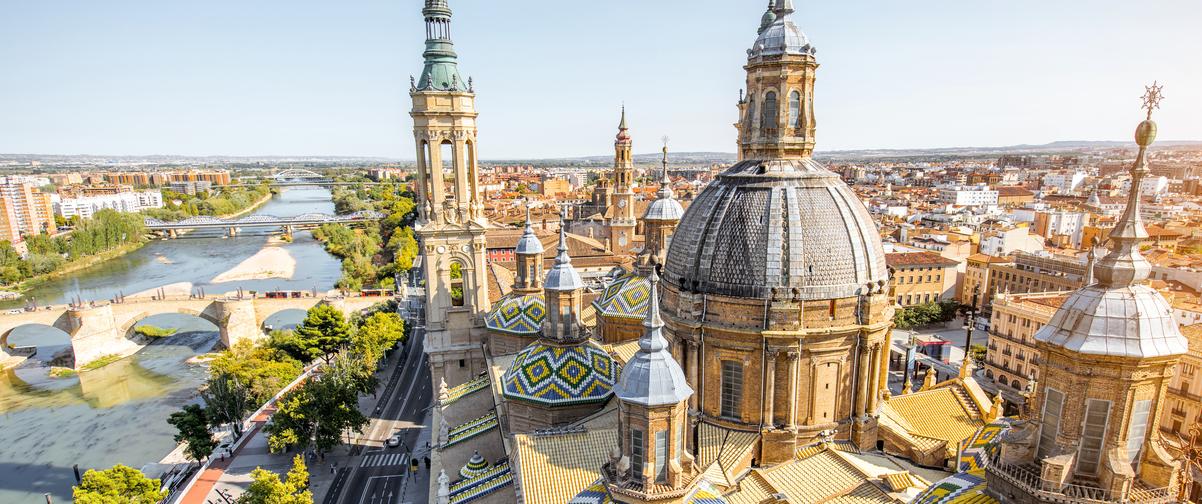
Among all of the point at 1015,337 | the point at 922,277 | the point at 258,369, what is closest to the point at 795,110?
the point at 1015,337

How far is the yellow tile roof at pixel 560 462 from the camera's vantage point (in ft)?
48.9

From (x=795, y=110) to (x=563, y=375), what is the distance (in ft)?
35.8

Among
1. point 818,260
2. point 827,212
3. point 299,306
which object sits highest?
point 827,212

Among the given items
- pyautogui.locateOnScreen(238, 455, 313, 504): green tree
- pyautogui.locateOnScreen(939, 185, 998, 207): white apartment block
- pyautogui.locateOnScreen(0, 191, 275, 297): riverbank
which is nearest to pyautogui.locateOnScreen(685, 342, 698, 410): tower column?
pyautogui.locateOnScreen(238, 455, 313, 504): green tree

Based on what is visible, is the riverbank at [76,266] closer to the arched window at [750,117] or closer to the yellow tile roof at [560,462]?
the yellow tile roof at [560,462]

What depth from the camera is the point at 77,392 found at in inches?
1690

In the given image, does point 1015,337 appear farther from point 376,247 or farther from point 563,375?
point 376,247

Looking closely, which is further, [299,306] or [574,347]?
[299,306]

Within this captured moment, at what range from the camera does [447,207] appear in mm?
28422

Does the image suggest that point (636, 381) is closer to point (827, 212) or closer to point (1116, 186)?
point (827, 212)

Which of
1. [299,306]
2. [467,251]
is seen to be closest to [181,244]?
[299,306]

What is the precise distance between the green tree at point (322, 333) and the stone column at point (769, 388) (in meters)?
33.4

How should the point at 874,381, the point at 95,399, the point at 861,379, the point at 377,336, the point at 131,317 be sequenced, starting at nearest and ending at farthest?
the point at 861,379 → the point at 874,381 → the point at 377,336 → the point at 95,399 → the point at 131,317

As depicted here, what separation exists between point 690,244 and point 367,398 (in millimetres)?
27884
